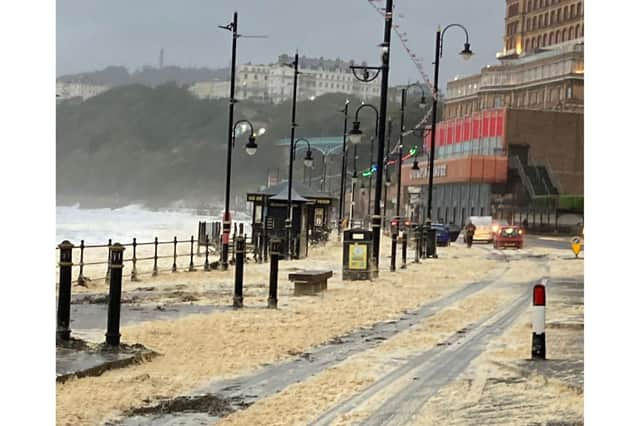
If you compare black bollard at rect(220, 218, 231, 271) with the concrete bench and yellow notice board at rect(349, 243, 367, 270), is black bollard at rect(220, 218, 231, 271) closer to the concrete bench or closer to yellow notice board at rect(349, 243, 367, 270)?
the concrete bench

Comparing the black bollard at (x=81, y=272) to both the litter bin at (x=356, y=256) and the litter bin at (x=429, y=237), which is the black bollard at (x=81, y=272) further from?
the litter bin at (x=429, y=237)

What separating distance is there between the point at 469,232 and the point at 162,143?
165 centimetres

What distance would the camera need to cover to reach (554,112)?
14.6 feet

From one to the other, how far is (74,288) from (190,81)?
1.43 metres

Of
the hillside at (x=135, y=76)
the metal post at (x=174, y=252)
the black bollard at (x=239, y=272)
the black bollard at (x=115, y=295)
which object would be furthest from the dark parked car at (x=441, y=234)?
the black bollard at (x=115, y=295)

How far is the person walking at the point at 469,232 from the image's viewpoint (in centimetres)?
476

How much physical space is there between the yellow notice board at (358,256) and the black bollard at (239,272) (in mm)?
693

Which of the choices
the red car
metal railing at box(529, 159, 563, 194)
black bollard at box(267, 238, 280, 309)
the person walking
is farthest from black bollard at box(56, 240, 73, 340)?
metal railing at box(529, 159, 563, 194)

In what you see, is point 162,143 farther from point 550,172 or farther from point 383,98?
point 550,172
